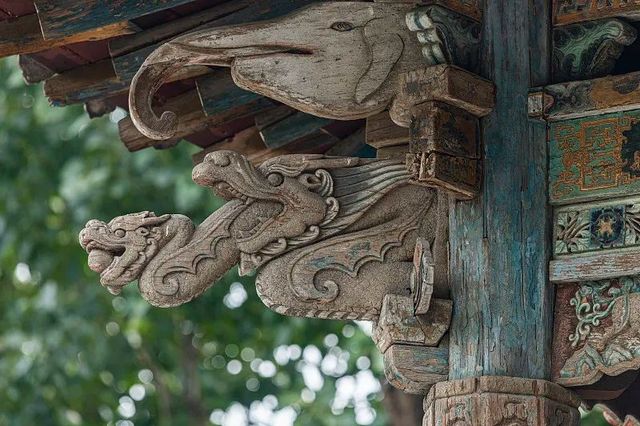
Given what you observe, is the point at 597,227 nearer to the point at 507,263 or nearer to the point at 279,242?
the point at 507,263

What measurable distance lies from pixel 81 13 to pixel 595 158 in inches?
55.7

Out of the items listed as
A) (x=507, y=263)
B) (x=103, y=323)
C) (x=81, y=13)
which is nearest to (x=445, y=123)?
(x=507, y=263)

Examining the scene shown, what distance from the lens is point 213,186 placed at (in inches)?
169

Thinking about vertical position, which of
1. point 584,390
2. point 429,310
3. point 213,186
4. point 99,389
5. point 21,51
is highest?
point 21,51

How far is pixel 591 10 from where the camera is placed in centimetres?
421

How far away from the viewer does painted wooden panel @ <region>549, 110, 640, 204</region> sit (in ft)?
13.5

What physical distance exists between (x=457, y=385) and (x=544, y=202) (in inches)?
19.6

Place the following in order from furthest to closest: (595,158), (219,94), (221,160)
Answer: (219,94)
(221,160)
(595,158)

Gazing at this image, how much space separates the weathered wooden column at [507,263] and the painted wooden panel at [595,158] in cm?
4

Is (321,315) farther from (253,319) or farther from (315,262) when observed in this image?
(253,319)

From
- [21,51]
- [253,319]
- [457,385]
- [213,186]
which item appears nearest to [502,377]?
[457,385]

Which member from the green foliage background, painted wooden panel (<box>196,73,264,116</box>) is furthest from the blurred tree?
painted wooden panel (<box>196,73,264,116</box>)

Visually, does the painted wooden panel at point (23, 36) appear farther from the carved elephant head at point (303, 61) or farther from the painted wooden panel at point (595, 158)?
the painted wooden panel at point (595, 158)

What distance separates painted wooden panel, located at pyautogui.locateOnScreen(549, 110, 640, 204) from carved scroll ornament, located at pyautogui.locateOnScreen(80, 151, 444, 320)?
14.2 inches
